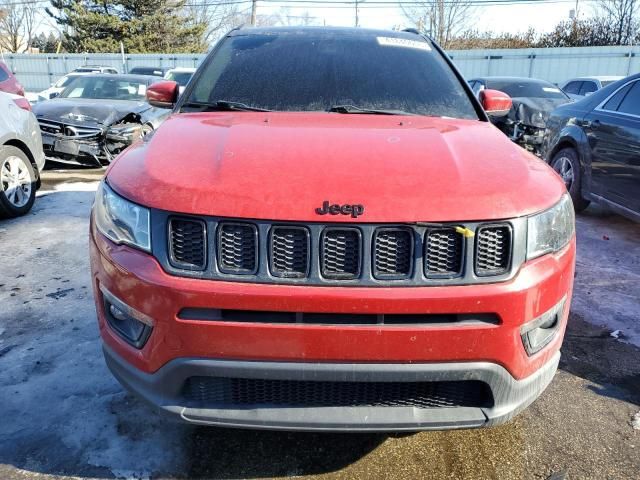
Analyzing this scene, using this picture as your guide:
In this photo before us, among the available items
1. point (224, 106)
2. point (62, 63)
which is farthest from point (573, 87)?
point (62, 63)

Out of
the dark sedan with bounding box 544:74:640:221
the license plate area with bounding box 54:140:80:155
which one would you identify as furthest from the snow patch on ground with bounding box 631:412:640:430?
the license plate area with bounding box 54:140:80:155

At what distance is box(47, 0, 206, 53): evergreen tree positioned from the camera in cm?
3866

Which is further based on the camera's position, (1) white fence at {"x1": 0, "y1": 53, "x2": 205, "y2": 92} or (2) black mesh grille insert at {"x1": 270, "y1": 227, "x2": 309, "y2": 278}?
(1) white fence at {"x1": 0, "y1": 53, "x2": 205, "y2": 92}

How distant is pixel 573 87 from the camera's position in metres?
13.7

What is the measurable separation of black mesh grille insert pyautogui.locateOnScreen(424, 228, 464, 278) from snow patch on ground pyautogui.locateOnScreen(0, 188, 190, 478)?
1.13 metres

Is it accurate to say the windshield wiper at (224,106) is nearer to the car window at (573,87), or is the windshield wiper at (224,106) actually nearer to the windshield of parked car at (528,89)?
the windshield of parked car at (528,89)

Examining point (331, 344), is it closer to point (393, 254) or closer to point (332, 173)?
point (393, 254)

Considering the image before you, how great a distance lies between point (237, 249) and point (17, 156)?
482cm

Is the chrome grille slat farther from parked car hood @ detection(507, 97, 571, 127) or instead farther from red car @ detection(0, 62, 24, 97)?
parked car hood @ detection(507, 97, 571, 127)

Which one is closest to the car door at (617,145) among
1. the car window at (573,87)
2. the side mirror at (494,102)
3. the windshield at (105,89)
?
the side mirror at (494,102)

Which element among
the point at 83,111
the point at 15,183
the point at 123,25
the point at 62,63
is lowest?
the point at 15,183

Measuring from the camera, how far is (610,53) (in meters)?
22.8

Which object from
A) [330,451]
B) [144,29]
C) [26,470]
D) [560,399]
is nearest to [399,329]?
[330,451]

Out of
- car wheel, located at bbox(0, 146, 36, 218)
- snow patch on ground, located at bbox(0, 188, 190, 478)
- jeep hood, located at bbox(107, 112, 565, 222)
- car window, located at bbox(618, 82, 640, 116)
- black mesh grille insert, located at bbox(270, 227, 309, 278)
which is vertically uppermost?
car window, located at bbox(618, 82, 640, 116)
